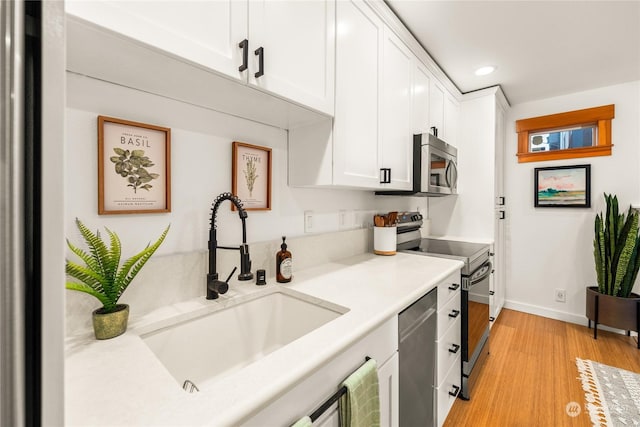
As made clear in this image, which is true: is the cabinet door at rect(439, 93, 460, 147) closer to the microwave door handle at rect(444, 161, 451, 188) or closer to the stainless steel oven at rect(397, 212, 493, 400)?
the microwave door handle at rect(444, 161, 451, 188)

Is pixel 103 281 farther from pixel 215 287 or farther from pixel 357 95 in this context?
pixel 357 95

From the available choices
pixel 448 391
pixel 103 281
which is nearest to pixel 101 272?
pixel 103 281

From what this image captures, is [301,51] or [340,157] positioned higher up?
[301,51]

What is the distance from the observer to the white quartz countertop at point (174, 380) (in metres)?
0.50

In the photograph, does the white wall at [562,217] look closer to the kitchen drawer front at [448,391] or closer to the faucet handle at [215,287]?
the kitchen drawer front at [448,391]

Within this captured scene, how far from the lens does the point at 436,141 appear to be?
205 cm

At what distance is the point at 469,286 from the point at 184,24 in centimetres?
190

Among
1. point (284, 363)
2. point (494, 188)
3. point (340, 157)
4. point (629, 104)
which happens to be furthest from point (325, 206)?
point (629, 104)

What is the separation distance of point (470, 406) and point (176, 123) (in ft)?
7.45

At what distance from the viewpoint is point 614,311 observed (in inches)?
97.4

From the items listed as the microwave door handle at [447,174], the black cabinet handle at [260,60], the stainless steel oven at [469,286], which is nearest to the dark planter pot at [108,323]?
the black cabinet handle at [260,60]

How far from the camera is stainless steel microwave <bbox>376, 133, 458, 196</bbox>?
1.92 metres

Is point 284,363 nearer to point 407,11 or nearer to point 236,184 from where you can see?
point 236,184

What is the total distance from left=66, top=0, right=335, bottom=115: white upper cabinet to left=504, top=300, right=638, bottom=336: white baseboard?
3.44 m
